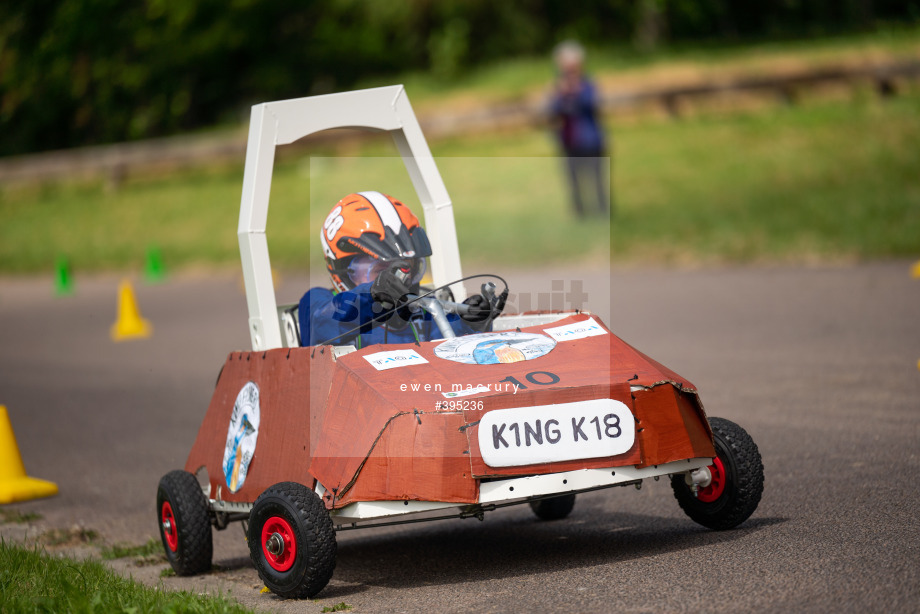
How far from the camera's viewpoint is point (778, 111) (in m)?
23.8

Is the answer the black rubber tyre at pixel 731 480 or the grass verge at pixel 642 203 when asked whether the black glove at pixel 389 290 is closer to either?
the black rubber tyre at pixel 731 480

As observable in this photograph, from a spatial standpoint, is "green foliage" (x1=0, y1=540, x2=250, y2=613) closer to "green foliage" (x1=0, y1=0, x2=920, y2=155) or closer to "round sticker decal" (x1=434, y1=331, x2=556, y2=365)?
"round sticker decal" (x1=434, y1=331, x2=556, y2=365)

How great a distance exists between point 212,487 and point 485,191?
18.2 m

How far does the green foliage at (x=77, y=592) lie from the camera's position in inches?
177

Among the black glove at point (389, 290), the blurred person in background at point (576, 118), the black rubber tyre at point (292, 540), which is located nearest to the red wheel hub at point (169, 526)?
the black rubber tyre at point (292, 540)

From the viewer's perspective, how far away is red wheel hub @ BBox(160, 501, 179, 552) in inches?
234

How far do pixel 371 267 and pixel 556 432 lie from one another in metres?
1.67

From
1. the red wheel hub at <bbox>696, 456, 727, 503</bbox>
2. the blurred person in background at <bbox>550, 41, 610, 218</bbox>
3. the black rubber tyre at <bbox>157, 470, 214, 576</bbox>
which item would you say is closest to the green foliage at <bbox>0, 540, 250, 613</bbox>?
the black rubber tyre at <bbox>157, 470, 214, 576</bbox>

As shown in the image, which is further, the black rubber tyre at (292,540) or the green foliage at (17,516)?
the green foliage at (17,516)

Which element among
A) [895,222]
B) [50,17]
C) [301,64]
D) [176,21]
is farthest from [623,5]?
[895,222]

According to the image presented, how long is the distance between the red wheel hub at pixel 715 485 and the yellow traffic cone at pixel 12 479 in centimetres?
464

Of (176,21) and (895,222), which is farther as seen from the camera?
(176,21)

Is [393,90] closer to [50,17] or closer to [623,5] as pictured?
[50,17]

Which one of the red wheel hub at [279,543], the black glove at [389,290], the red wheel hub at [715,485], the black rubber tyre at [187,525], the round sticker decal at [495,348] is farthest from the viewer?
the black rubber tyre at [187,525]
